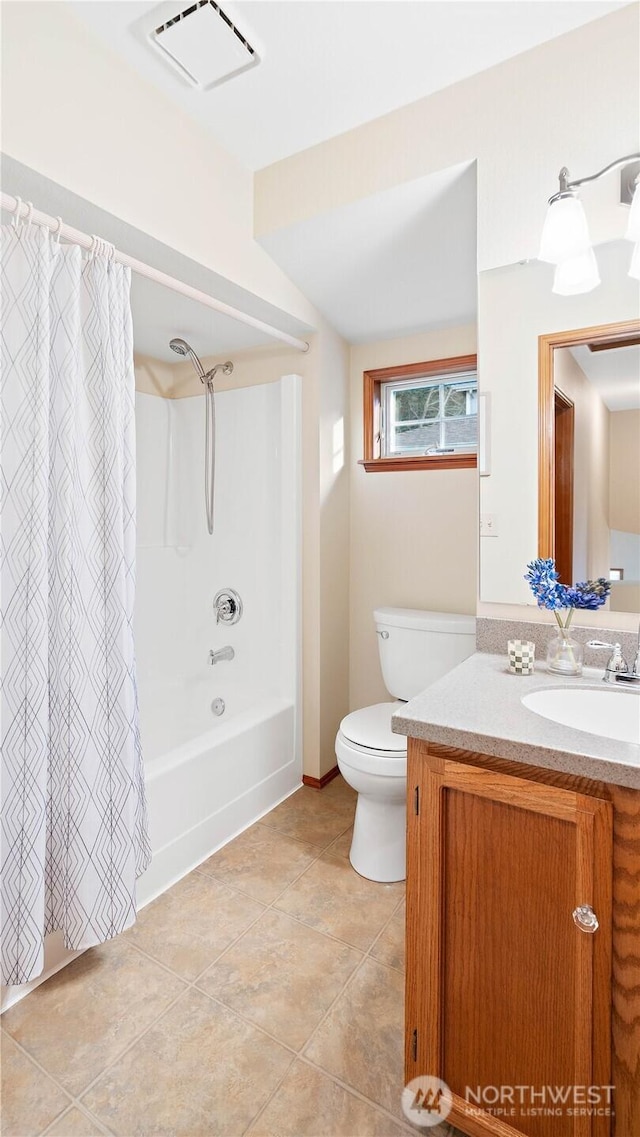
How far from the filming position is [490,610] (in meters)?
1.55

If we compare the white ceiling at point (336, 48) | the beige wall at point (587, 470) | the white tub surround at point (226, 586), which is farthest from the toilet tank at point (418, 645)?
the white ceiling at point (336, 48)

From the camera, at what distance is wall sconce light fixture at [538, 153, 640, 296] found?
127 cm

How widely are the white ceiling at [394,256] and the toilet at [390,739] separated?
127 centimetres

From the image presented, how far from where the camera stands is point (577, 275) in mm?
1359

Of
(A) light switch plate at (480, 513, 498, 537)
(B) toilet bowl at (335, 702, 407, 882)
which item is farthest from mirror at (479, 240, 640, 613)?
(B) toilet bowl at (335, 702, 407, 882)

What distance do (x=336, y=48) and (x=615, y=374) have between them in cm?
116

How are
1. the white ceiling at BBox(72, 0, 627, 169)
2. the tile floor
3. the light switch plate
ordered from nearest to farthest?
the tile floor → the white ceiling at BBox(72, 0, 627, 169) → the light switch plate

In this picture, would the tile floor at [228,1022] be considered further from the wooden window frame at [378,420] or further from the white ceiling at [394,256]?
the white ceiling at [394,256]

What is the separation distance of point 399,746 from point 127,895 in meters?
0.89

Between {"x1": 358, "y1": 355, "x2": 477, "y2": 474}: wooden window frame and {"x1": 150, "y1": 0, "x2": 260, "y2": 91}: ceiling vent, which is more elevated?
{"x1": 150, "y1": 0, "x2": 260, "y2": 91}: ceiling vent

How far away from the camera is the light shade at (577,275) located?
1.34m

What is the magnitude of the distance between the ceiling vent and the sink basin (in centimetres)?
180

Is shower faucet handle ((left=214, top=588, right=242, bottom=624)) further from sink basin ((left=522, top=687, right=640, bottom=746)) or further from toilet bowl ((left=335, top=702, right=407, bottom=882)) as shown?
sink basin ((left=522, top=687, right=640, bottom=746))

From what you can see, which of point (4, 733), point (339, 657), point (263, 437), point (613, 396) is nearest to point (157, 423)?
point (263, 437)
